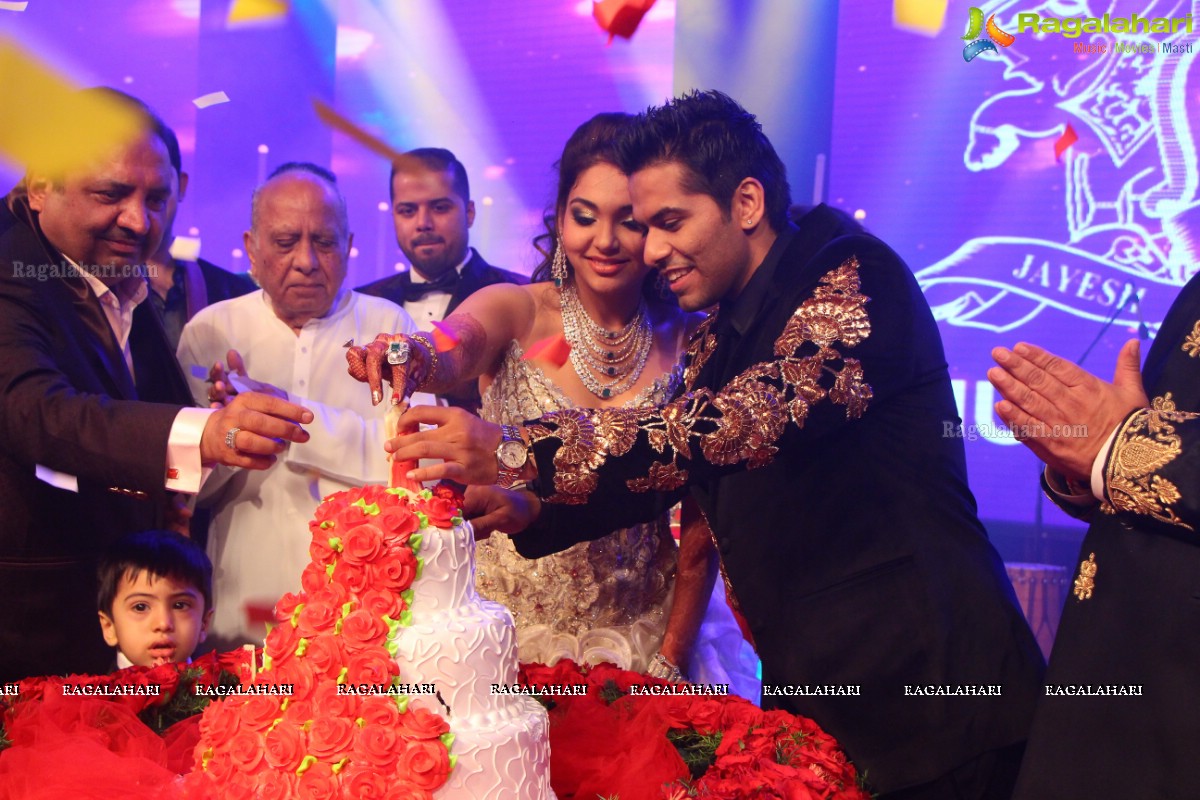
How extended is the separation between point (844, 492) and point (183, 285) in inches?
105

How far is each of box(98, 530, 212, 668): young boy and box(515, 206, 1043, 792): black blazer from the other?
151 centimetres

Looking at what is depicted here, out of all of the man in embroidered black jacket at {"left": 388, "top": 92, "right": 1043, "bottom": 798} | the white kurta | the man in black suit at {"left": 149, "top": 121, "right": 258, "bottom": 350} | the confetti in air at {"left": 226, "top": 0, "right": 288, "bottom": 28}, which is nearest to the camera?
the man in embroidered black jacket at {"left": 388, "top": 92, "right": 1043, "bottom": 798}

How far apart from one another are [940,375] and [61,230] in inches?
92.9

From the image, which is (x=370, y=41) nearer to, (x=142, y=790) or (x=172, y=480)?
(x=172, y=480)

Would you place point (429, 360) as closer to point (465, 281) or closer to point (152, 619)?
point (152, 619)

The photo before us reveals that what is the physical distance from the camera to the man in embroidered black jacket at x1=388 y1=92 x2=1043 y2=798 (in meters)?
1.88

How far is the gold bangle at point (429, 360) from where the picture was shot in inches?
88.0

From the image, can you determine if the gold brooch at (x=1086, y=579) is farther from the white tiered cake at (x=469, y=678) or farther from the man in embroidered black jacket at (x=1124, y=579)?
the white tiered cake at (x=469, y=678)

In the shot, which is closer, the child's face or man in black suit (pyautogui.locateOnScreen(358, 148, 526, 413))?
the child's face

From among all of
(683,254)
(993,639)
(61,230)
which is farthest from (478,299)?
(993,639)

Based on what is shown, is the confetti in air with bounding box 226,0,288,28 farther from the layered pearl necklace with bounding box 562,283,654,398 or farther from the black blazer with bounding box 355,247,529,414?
the layered pearl necklace with bounding box 562,283,654,398

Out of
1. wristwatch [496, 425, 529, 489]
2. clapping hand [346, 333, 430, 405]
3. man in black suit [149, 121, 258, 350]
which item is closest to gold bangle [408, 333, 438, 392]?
clapping hand [346, 333, 430, 405]

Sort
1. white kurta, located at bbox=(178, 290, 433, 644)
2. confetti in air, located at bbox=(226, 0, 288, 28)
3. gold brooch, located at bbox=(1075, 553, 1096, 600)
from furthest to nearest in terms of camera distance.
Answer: confetti in air, located at bbox=(226, 0, 288, 28)
white kurta, located at bbox=(178, 290, 433, 644)
gold brooch, located at bbox=(1075, 553, 1096, 600)

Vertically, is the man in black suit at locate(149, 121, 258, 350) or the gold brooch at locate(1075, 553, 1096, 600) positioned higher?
the man in black suit at locate(149, 121, 258, 350)
